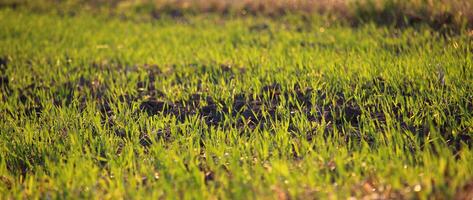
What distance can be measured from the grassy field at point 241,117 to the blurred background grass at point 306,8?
35cm

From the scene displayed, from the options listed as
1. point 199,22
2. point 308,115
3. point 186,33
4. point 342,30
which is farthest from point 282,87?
point 199,22

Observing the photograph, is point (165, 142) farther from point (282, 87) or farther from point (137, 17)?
point (137, 17)

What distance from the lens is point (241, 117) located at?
3080 millimetres

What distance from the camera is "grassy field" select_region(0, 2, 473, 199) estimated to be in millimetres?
2055

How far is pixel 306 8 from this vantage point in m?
7.99

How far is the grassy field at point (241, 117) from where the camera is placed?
2.05 m

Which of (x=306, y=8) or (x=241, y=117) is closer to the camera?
(x=241, y=117)

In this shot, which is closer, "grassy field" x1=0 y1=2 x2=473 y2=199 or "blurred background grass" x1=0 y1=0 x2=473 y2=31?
"grassy field" x1=0 y1=2 x2=473 y2=199

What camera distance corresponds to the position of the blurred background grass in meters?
5.64

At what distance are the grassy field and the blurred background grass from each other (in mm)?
355

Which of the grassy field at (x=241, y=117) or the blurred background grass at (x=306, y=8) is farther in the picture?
the blurred background grass at (x=306, y=8)

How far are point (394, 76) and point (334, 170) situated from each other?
1.50 m

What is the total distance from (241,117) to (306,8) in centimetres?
528

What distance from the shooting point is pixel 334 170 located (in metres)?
2.23
